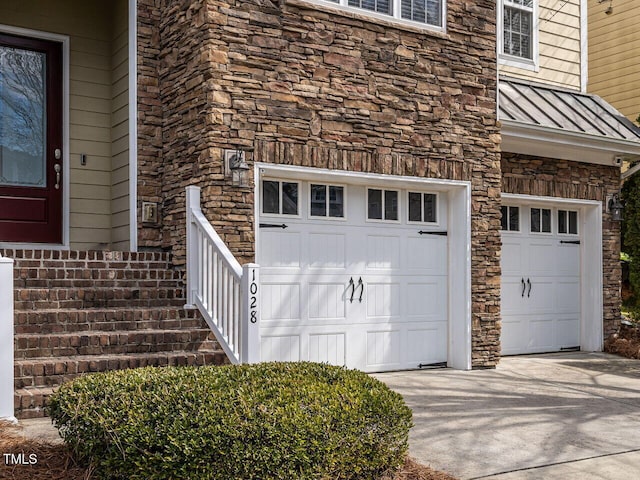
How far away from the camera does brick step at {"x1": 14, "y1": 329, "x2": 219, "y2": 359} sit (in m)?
5.62

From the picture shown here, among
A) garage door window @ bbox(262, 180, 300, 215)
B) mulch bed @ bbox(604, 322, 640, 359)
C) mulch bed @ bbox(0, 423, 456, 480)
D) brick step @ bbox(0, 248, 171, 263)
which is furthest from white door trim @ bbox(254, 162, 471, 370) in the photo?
mulch bed @ bbox(0, 423, 456, 480)

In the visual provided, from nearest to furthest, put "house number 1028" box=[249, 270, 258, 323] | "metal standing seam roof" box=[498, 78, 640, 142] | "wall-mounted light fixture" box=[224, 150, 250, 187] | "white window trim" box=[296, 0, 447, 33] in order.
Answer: "house number 1028" box=[249, 270, 258, 323] → "wall-mounted light fixture" box=[224, 150, 250, 187] → "white window trim" box=[296, 0, 447, 33] → "metal standing seam roof" box=[498, 78, 640, 142]

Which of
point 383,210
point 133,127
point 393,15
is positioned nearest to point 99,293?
point 133,127

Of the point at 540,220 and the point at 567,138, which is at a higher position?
the point at 567,138

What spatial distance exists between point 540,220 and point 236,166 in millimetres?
4944

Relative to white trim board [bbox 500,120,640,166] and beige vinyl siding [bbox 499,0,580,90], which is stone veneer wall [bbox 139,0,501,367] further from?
beige vinyl siding [bbox 499,0,580,90]

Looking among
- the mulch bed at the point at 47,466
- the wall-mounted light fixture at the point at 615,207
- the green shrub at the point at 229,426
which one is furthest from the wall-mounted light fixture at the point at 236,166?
the wall-mounted light fixture at the point at 615,207

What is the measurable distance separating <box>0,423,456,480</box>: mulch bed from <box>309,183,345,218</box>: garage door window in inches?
138

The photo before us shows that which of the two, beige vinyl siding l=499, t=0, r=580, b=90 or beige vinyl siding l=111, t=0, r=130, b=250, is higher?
beige vinyl siding l=499, t=0, r=580, b=90

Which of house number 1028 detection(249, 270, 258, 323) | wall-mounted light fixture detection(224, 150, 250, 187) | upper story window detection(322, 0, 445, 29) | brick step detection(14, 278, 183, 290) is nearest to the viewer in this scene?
house number 1028 detection(249, 270, 258, 323)

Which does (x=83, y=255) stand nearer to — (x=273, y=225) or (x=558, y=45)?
(x=273, y=225)

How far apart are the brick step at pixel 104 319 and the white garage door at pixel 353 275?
88cm

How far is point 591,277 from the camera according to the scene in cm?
1015

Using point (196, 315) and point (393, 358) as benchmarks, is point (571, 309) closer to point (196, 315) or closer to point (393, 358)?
point (393, 358)
